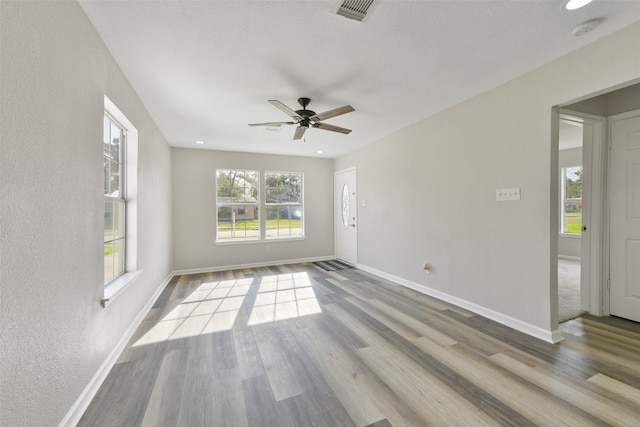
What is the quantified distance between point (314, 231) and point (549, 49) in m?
4.91

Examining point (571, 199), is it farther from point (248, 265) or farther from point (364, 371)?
point (248, 265)

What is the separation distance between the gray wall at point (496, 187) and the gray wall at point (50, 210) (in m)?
3.57

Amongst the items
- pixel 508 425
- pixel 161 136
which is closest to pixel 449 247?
pixel 508 425

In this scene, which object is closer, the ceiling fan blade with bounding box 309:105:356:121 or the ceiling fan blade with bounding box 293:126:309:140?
the ceiling fan blade with bounding box 309:105:356:121

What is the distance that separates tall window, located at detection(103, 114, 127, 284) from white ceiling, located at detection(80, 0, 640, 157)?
578mm

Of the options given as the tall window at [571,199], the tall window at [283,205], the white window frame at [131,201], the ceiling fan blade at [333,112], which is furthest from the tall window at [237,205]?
the tall window at [571,199]

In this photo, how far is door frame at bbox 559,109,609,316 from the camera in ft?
9.49

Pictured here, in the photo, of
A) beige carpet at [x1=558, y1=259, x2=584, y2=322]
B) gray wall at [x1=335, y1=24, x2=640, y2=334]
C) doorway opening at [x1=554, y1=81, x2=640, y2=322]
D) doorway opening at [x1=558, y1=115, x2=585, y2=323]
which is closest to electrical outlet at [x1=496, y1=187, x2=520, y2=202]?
gray wall at [x1=335, y1=24, x2=640, y2=334]

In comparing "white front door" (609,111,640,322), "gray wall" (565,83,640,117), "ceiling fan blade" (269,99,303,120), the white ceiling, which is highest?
the white ceiling

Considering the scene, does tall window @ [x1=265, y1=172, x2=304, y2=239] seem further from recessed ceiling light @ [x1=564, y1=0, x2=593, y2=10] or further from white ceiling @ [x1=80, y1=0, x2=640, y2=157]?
recessed ceiling light @ [x1=564, y1=0, x2=593, y2=10]

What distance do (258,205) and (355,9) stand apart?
4563 millimetres

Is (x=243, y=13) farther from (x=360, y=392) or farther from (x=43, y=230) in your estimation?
(x=360, y=392)

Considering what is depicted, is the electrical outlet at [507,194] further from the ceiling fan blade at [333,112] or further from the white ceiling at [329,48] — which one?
the ceiling fan blade at [333,112]

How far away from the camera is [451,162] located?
335 centimetres
